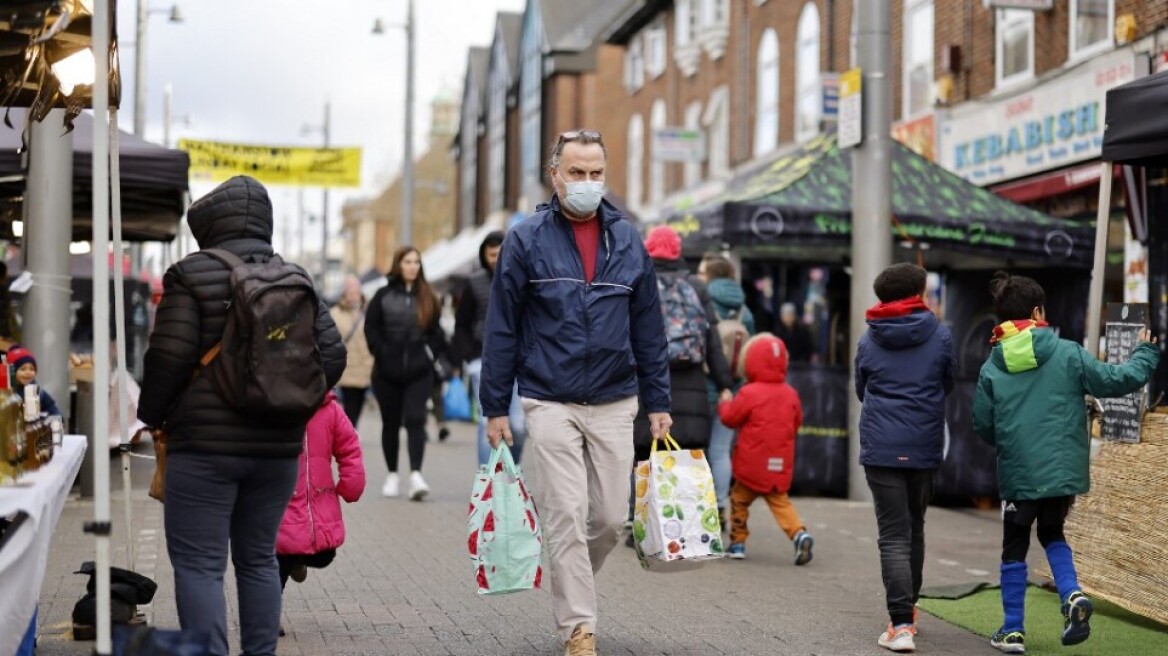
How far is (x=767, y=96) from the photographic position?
29.3 m

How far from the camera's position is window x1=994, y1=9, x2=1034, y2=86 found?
728 inches

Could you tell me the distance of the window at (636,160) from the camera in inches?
1582

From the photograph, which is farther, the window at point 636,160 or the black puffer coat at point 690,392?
the window at point 636,160

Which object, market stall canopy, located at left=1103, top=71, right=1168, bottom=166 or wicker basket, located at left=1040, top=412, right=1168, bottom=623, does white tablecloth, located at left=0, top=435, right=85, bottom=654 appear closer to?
wicker basket, located at left=1040, top=412, right=1168, bottom=623

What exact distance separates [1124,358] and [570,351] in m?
3.03

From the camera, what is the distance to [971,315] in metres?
17.1

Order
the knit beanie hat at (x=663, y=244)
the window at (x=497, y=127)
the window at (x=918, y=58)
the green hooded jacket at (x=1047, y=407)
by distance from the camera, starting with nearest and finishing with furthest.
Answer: the green hooded jacket at (x=1047, y=407) → the knit beanie hat at (x=663, y=244) → the window at (x=918, y=58) → the window at (x=497, y=127)

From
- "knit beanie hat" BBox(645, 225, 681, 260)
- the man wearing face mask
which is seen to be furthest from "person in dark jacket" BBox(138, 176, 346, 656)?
"knit beanie hat" BBox(645, 225, 681, 260)

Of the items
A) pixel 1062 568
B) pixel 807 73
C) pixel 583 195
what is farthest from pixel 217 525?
pixel 807 73

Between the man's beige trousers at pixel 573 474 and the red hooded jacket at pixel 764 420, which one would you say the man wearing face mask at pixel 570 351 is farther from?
the red hooded jacket at pixel 764 420

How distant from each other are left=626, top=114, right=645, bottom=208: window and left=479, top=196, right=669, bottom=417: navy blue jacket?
33.5 meters

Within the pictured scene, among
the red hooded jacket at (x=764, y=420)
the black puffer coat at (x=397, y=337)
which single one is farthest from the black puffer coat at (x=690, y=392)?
the black puffer coat at (x=397, y=337)

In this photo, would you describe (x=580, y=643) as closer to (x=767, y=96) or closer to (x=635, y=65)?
(x=767, y=96)

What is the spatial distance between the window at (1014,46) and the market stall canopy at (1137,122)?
33.6ft
